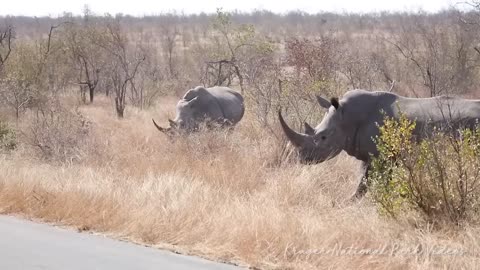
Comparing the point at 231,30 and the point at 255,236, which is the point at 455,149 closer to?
the point at 255,236

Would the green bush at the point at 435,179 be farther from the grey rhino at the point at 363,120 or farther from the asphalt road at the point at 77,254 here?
the asphalt road at the point at 77,254

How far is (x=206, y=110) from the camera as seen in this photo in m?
18.1

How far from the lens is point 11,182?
1095 cm

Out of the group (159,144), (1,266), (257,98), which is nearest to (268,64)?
(257,98)

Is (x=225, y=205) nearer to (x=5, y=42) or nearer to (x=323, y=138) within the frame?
(x=323, y=138)

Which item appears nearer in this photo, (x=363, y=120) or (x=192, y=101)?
(x=363, y=120)

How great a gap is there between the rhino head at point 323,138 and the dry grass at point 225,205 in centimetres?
26

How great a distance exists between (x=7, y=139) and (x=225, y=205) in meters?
7.85

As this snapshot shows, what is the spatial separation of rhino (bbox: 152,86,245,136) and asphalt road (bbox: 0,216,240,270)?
283 inches

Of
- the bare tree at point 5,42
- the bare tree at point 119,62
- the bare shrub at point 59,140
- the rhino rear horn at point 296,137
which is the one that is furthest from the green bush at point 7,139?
the bare tree at point 119,62

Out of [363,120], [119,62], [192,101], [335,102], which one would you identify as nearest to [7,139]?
[192,101]

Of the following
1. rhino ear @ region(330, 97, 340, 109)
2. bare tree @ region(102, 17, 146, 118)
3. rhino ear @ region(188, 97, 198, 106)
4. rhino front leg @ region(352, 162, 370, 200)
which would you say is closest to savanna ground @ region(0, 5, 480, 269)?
rhino front leg @ region(352, 162, 370, 200)

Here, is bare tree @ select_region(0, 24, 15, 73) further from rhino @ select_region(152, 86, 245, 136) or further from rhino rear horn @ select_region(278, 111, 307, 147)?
rhino rear horn @ select_region(278, 111, 307, 147)

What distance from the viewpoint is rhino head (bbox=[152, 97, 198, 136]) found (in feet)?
52.3
